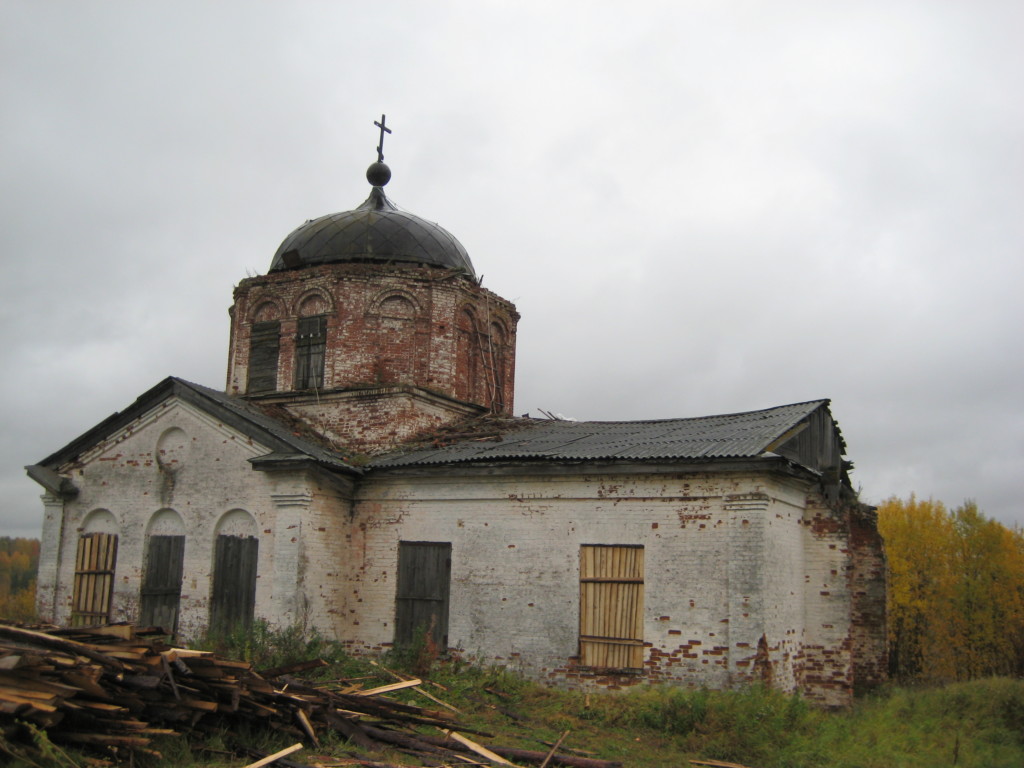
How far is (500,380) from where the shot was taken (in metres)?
19.6

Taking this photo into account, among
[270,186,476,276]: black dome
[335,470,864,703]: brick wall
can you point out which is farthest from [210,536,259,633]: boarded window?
[270,186,476,276]: black dome

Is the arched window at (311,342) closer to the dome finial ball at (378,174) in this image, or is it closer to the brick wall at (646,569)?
the brick wall at (646,569)

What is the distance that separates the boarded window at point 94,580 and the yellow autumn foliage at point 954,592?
26191 mm

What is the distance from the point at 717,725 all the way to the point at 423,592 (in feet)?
18.0

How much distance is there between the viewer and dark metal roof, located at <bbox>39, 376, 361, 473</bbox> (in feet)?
49.6

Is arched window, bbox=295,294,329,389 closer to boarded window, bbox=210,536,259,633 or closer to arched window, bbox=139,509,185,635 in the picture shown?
arched window, bbox=139,509,185,635

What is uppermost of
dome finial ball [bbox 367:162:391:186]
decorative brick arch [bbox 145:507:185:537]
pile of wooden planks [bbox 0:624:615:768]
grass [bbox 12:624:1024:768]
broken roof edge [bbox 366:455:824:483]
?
dome finial ball [bbox 367:162:391:186]

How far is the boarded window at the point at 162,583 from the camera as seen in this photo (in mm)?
15711

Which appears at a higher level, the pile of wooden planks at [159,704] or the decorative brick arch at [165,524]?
the decorative brick arch at [165,524]

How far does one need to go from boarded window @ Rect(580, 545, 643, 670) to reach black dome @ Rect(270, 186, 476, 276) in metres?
7.72

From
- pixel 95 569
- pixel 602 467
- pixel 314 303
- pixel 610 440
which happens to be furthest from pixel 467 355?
pixel 95 569

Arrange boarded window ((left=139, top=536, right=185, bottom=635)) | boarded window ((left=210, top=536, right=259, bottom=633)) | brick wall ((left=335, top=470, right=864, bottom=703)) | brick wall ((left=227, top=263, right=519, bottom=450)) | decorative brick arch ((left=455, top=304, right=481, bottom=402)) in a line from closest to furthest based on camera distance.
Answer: brick wall ((left=335, top=470, right=864, bottom=703)) → boarded window ((left=210, top=536, right=259, bottom=633)) → boarded window ((left=139, top=536, right=185, bottom=635)) → brick wall ((left=227, top=263, right=519, bottom=450)) → decorative brick arch ((left=455, top=304, right=481, bottom=402))

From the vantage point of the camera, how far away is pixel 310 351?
59.5ft

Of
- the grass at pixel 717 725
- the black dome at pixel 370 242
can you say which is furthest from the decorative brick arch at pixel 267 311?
the grass at pixel 717 725
